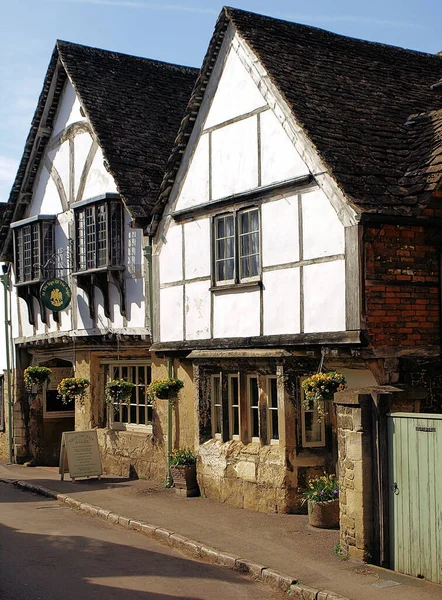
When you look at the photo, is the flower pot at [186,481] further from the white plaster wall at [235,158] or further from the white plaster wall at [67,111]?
the white plaster wall at [67,111]

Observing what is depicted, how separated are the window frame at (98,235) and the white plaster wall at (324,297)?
5.78m

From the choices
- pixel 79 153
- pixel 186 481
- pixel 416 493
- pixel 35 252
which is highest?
pixel 79 153

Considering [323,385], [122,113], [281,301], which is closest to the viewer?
[323,385]

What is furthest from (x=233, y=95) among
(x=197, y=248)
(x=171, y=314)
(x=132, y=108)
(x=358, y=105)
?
(x=132, y=108)

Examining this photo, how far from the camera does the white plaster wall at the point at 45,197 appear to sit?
20.1m

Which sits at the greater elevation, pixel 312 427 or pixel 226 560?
pixel 312 427

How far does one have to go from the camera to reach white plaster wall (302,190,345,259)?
12039 millimetres

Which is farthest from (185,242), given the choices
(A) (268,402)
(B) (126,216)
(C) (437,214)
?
(C) (437,214)

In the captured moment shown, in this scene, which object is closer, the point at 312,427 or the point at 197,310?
the point at 312,427

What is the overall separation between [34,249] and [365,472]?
41.2 feet

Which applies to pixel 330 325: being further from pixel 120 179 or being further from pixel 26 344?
pixel 26 344

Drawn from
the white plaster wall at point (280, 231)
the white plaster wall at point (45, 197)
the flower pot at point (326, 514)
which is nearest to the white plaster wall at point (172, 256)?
the white plaster wall at point (280, 231)

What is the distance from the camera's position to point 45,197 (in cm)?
2053

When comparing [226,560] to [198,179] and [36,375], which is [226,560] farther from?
[36,375]
